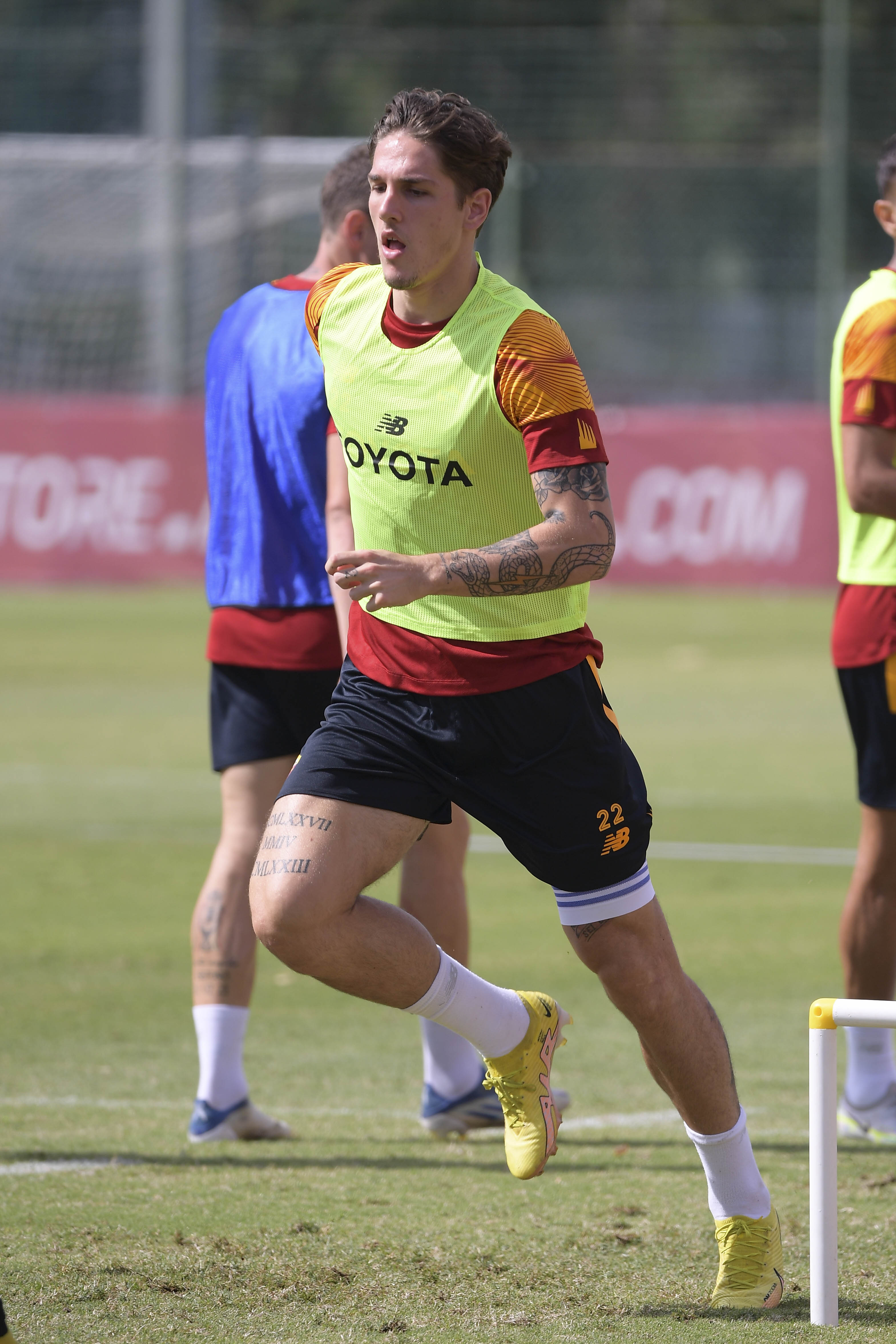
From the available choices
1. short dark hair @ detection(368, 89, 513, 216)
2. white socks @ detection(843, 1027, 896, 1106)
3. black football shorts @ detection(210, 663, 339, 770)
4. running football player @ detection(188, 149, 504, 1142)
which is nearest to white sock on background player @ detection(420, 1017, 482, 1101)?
running football player @ detection(188, 149, 504, 1142)

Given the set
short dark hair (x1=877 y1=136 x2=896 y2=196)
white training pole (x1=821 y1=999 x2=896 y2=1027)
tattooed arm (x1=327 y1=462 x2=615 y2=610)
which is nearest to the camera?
white training pole (x1=821 y1=999 x2=896 y2=1027)

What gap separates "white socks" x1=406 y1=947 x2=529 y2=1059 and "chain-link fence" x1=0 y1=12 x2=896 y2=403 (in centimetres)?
2373

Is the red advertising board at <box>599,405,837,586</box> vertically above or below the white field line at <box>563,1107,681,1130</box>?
above

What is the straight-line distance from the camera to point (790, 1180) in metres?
5.12

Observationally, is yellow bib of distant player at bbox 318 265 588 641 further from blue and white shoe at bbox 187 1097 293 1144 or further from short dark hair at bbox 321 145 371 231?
blue and white shoe at bbox 187 1097 293 1144

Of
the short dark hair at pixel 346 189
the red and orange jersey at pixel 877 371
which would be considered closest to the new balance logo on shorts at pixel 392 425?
the short dark hair at pixel 346 189

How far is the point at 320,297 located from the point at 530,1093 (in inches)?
68.0

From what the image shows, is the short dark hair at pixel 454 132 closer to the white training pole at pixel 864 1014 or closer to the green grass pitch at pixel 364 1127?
the white training pole at pixel 864 1014

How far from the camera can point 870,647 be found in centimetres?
568

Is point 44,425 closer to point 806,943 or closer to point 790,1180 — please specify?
point 806,943

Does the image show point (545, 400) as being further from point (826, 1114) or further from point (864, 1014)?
point (826, 1114)

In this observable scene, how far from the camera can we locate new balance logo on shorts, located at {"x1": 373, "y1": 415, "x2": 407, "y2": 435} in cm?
410

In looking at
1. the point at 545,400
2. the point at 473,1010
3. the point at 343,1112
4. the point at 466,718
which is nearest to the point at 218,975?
the point at 343,1112

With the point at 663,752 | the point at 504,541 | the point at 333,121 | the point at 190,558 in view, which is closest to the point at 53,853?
the point at 663,752
